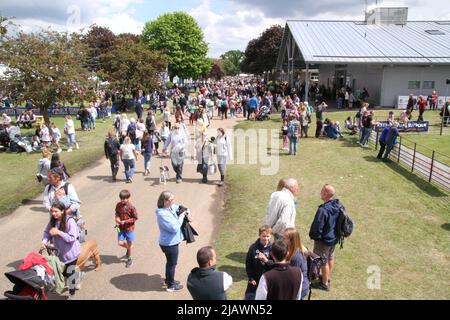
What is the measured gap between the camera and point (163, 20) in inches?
2512

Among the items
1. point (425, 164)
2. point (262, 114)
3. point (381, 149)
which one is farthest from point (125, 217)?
point (262, 114)

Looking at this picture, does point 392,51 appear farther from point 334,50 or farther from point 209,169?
point 209,169

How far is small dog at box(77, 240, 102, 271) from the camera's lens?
651cm

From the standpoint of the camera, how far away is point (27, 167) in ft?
49.5

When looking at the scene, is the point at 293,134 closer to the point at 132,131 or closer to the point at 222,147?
the point at 222,147

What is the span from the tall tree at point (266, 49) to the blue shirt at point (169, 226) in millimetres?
63312

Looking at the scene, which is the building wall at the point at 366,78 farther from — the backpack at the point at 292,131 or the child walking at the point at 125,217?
the child walking at the point at 125,217

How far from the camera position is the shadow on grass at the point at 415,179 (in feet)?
37.4

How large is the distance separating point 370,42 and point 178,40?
125 feet

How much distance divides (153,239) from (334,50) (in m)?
25.6

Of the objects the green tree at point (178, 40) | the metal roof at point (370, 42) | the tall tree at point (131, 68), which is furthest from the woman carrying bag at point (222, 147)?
the green tree at point (178, 40)

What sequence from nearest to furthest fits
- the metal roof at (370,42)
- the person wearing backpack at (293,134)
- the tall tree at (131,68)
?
→ the person wearing backpack at (293,134) → the metal roof at (370,42) → the tall tree at (131,68)
